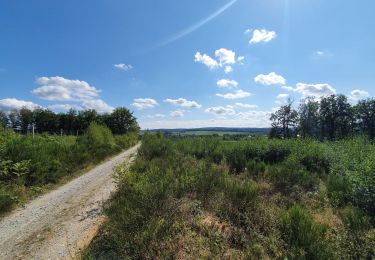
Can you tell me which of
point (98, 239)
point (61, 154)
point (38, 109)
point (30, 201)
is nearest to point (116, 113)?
point (38, 109)

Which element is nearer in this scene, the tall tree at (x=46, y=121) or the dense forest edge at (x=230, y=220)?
the dense forest edge at (x=230, y=220)

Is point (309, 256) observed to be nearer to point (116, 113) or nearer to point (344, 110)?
point (116, 113)

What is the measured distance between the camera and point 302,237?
4.39 metres

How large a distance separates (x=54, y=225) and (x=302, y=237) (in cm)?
504

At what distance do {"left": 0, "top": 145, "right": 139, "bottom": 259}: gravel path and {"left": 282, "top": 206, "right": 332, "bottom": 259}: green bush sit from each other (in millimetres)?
3473

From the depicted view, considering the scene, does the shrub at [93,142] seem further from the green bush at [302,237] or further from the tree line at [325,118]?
the tree line at [325,118]

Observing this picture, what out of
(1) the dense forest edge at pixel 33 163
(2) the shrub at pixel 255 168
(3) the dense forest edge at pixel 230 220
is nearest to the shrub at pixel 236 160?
(2) the shrub at pixel 255 168

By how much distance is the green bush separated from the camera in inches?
160

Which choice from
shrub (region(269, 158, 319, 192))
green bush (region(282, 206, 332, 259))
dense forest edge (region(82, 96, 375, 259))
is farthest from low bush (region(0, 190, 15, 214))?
shrub (region(269, 158, 319, 192))

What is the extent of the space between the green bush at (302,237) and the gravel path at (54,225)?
347 cm

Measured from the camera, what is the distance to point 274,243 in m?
4.54

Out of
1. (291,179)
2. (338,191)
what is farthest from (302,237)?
(291,179)

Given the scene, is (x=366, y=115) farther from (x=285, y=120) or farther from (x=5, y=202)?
(x=5, y=202)

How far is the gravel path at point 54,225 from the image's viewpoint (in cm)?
470
